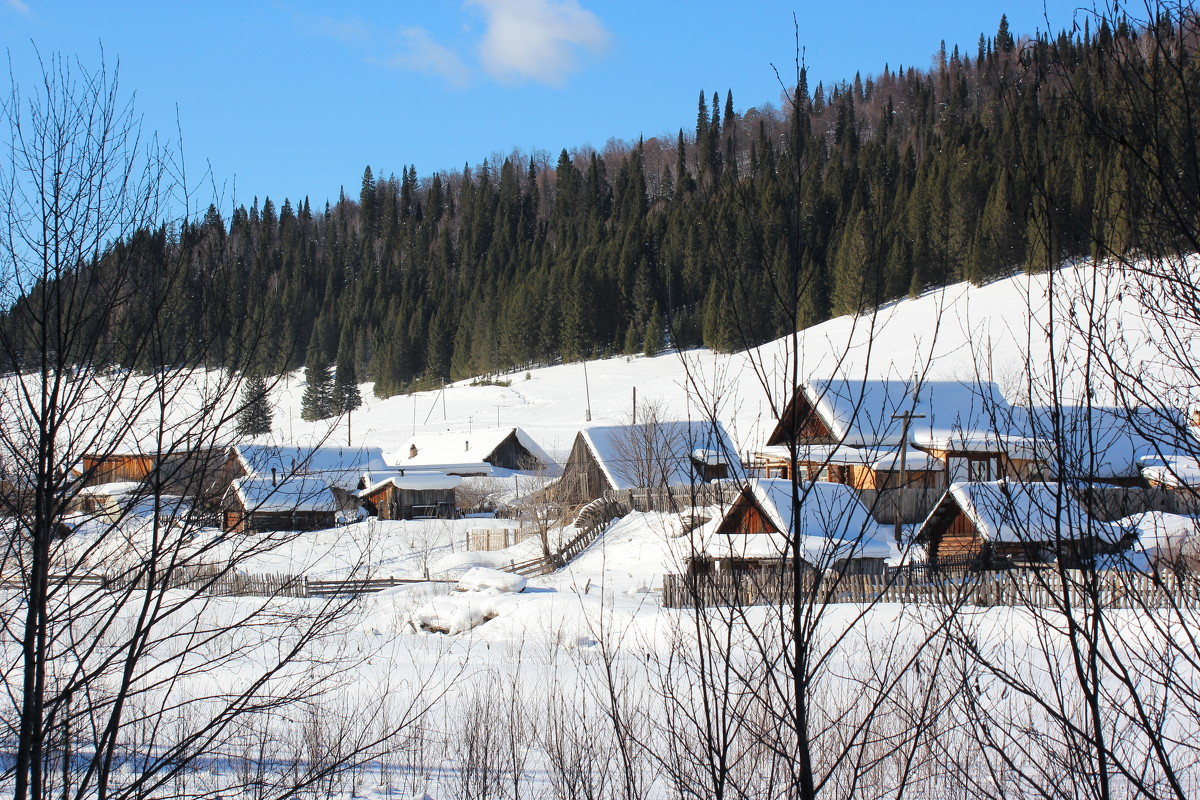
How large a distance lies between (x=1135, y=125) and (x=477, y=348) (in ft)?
320

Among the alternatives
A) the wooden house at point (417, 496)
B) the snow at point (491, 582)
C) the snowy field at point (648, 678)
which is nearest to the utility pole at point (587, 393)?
the wooden house at point (417, 496)

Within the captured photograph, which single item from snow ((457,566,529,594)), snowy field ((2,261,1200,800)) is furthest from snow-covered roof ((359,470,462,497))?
snow ((457,566,529,594))

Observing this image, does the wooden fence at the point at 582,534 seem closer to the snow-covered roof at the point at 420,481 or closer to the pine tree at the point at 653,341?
the snow-covered roof at the point at 420,481

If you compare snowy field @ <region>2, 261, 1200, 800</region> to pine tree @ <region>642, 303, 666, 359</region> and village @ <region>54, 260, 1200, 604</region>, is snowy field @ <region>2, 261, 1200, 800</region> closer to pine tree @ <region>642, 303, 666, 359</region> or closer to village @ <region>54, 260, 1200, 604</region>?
village @ <region>54, 260, 1200, 604</region>

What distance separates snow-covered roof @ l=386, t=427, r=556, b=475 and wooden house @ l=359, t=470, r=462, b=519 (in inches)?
206

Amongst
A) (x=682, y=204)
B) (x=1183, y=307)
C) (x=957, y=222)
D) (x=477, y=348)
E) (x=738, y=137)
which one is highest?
(x=738, y=137)

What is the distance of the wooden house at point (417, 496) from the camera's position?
43219 mm

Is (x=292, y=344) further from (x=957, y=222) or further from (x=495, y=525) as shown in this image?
(x=957, y=222)

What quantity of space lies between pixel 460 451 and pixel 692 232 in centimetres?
5125

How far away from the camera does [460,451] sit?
52250 mm

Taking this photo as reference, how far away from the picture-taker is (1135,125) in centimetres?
359

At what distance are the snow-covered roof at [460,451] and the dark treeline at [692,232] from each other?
340 inches

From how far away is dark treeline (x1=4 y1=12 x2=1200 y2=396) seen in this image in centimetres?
366

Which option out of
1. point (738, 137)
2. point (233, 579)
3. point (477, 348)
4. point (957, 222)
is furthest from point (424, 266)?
point (233, 579)
